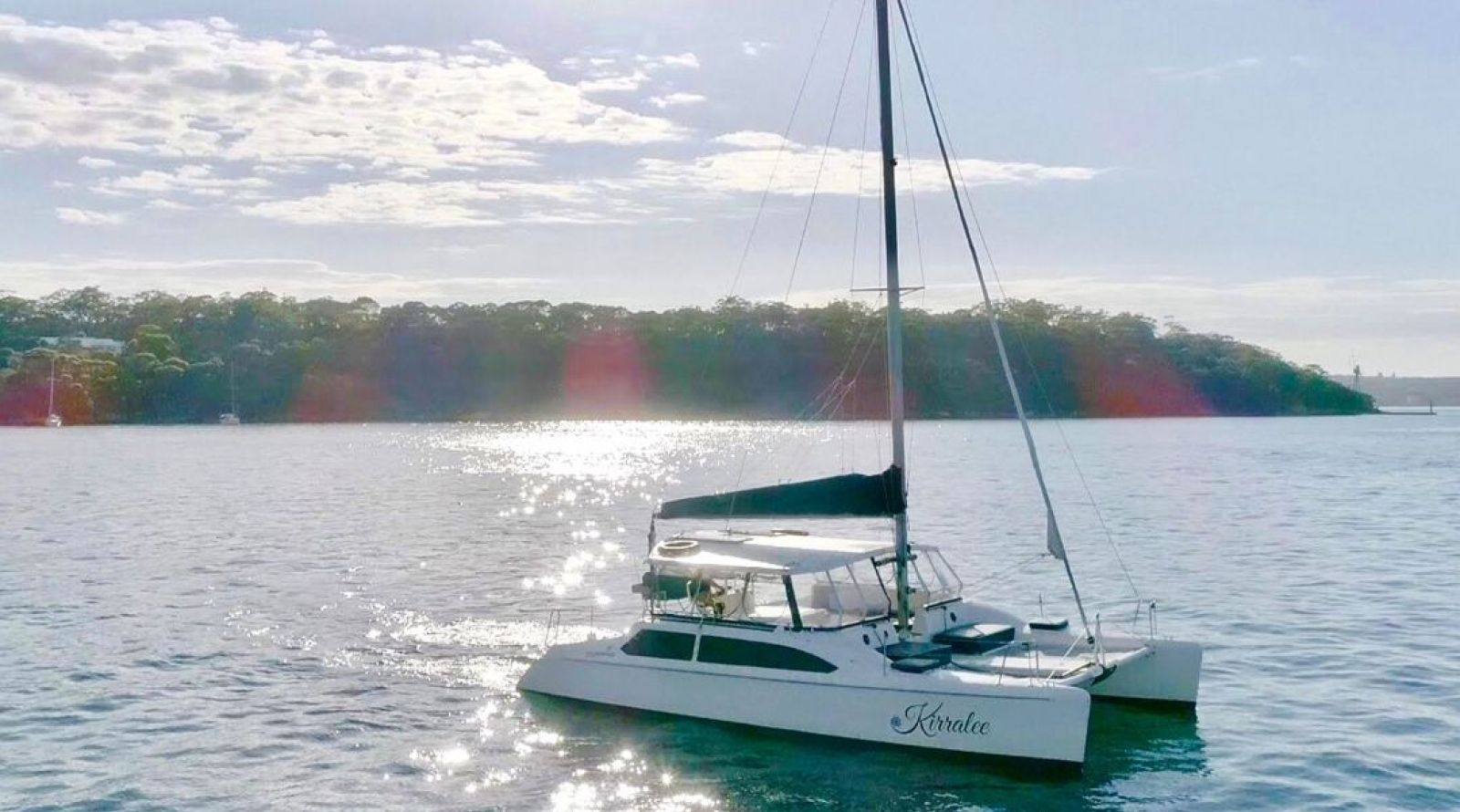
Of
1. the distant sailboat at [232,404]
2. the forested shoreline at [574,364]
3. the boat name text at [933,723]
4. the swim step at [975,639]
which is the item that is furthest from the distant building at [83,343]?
the boat name text at [933,723]

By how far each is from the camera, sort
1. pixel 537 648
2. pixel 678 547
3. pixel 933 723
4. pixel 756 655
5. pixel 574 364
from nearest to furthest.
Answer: pixel 933 723
pixel 756 655
pixel 678 547
pixel 537 648
pixel 574 364

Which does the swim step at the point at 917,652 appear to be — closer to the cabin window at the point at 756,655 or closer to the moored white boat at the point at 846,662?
the moored white boat at the point at 846,662

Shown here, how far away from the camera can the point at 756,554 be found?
21156 mm

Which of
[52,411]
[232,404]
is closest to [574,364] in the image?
[232,404]

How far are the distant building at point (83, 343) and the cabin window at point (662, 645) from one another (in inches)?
6366

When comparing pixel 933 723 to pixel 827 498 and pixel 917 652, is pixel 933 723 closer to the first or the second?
pixel 917 652

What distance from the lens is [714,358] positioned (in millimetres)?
158500

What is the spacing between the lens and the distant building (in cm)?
16875

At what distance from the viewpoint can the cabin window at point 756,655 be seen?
1961 centimetres

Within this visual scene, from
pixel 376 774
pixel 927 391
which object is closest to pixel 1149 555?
pixel 376 774

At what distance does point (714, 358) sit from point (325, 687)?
136 metres

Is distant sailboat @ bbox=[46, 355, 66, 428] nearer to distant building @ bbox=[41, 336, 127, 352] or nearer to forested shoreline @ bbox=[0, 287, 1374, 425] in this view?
forested shoreline @ bbox=[0, 287, 1374, 425]

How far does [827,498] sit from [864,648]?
2653 millimetres

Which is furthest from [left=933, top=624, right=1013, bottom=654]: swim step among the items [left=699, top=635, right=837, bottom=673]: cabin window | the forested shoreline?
the forested shoreline
